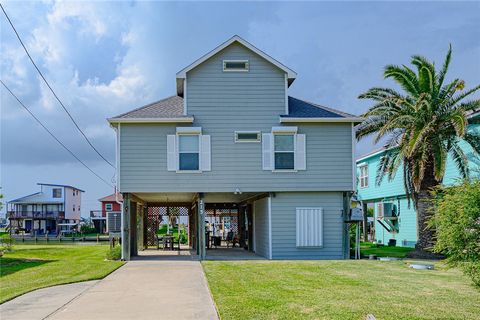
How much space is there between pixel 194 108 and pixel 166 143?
1614mm

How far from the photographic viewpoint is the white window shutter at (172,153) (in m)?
19.4

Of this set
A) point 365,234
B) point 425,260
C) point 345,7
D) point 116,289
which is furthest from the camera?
point 365,234

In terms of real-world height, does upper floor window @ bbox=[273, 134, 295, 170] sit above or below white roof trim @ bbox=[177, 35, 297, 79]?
below

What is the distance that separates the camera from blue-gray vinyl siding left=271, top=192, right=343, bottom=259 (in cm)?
1978

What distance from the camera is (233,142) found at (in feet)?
64.5

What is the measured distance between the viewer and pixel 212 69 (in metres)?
19.8

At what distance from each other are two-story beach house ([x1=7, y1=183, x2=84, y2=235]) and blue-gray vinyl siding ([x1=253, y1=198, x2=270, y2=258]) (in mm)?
54581

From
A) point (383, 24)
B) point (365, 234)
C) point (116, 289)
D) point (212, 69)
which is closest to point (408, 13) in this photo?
point (383, 24)

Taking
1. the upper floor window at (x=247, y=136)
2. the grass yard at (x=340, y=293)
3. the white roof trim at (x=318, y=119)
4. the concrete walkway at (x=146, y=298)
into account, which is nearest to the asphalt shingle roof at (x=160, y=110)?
the upper floor window at (x=247, y=136)

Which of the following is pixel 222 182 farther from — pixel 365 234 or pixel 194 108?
pixel 365 234

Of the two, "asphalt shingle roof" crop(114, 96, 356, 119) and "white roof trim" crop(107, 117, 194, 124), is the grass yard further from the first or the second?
"asphalt shingle roof" crop(114, 96, 356, 119)

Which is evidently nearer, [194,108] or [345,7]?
[345,7]

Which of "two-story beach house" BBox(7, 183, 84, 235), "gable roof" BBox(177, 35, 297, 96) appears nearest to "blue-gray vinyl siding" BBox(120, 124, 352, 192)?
"gable roof" BBox(177, 35, 297, 96)

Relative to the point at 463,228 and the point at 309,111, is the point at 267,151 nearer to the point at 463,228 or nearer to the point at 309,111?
the point at 309,111
